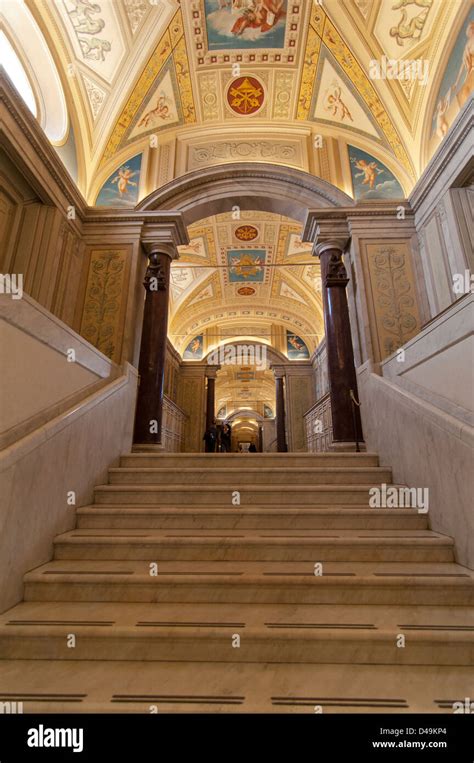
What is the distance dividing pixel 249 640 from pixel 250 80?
371 inches

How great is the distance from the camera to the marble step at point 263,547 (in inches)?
97.3

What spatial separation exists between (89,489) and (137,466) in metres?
0.89

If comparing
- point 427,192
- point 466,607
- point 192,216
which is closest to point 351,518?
point 466,607

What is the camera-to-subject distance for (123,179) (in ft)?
23.6

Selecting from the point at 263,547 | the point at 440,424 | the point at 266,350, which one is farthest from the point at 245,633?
the point at 266,350

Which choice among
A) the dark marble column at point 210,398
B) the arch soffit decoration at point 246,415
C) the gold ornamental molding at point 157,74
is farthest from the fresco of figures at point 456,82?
the arch soffit decoration at point 246,415

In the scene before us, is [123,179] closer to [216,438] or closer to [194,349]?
[216,438]

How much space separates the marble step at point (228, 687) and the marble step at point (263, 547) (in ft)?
2.58

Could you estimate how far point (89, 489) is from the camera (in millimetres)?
3406

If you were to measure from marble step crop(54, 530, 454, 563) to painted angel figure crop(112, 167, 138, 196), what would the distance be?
6.70 meters

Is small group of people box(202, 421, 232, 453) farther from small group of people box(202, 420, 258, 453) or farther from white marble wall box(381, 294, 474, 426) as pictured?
white marble wall box(381, 294, 474, 426)

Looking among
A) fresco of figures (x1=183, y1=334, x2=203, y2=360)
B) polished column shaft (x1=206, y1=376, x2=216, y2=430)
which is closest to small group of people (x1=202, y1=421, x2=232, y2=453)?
polished column shaft (x1=206, y1=376, x2=216, y2=430)

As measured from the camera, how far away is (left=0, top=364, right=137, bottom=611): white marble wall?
2174mm
